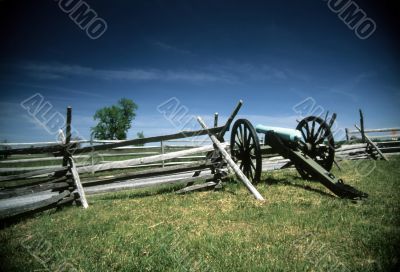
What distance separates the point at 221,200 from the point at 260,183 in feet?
6.53

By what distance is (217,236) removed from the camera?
3.38 metres

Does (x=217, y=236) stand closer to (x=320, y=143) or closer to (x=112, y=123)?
(x=320, y=143)

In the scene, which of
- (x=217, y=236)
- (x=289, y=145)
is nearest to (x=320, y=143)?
(x=289, y=145)

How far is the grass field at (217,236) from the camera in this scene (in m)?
2.70

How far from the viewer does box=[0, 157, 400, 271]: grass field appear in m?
2.70

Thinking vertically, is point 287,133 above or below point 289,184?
above

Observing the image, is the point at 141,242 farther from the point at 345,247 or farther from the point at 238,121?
the point at 238,121

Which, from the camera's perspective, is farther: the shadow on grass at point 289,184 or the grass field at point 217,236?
the shadow on grass at point 289,184

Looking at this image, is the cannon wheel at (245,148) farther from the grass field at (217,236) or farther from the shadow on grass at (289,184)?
the grass field at (217,236)

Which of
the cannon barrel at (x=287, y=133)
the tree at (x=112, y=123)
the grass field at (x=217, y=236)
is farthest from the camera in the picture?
the tree at (x=112, y=123)

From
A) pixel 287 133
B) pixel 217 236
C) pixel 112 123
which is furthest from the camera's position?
pixel 112 123

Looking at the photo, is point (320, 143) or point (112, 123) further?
point (112, 123)

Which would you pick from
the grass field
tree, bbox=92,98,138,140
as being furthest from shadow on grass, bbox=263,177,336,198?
tree, bbox=92,98,138,140

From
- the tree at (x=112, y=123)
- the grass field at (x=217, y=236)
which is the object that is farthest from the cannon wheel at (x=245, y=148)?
the tree at (x=112, y=123)
